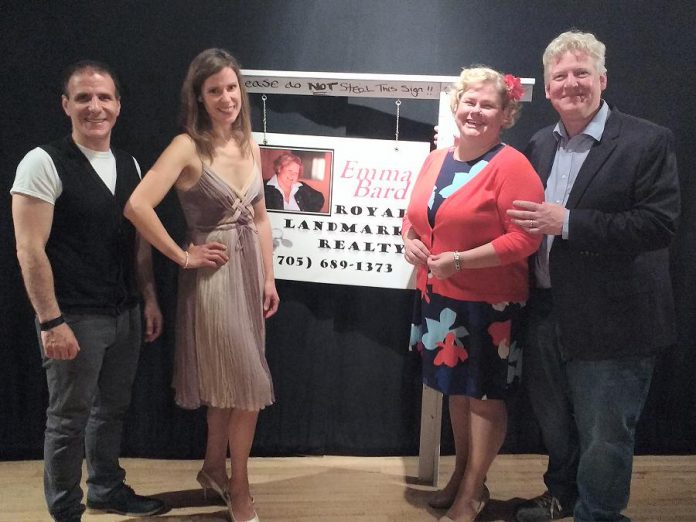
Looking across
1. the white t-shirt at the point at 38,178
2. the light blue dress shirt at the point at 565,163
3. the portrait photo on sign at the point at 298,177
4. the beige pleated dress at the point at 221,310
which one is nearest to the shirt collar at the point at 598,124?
the light blue dress shirt at the point at 565,163

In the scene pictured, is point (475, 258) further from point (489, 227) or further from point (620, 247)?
point (620, 247)

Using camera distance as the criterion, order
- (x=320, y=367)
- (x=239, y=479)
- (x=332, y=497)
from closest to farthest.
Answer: (x=239, y=479), (x=332, y=497), (x=320, y=367)

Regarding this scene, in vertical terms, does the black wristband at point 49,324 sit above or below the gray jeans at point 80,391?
above

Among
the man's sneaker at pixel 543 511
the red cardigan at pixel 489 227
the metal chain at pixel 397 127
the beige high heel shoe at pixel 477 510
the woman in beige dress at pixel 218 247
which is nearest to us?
the red cardigan at pixel 489 227

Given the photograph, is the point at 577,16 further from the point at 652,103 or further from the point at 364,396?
the point at 364,396

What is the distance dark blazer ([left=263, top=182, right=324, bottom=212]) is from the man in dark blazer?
0.89 metres

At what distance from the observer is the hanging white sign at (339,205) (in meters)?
2.42

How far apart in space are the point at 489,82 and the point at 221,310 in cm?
120

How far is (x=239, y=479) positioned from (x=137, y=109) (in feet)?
5.14

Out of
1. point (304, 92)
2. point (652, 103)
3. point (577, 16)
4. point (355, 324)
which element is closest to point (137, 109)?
point (304, 92)

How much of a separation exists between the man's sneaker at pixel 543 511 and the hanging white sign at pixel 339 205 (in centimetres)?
99

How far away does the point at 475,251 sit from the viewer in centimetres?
194

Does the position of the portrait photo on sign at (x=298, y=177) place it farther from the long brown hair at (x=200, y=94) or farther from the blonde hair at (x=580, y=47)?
the blonde hair at (x=580, y=47)

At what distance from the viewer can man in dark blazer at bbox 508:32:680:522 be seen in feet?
5.94
